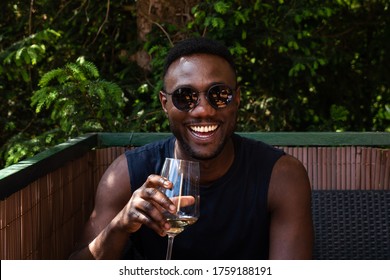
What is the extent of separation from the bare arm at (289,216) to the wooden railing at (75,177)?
2.88 feet

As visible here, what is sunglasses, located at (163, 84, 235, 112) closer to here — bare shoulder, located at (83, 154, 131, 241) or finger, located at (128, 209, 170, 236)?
bare shoulder, located at (83, 154, 131, 241)

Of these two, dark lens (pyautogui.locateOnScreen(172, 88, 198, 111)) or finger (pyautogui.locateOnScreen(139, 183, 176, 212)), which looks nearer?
finger (pyautogui.locateOnScreen(139, 183, 176, 212))

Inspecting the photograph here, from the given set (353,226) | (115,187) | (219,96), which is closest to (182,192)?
(219,96)

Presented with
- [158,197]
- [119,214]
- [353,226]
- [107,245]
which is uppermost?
[158,197]

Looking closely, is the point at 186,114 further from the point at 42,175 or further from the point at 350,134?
the point at 350,134

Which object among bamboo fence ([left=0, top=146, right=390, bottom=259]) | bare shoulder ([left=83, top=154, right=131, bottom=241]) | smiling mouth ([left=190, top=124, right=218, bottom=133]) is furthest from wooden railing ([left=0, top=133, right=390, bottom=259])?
smiling mouth ([left=190, top=124, right=218, bottom=133])

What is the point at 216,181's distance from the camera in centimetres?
264

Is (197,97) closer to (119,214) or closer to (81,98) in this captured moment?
(119,214)

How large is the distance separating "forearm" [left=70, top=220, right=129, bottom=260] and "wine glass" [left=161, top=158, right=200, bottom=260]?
0.32m

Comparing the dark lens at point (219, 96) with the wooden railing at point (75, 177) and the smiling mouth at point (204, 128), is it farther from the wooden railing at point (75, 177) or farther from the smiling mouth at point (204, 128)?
the wooden railing at point (75, 177)

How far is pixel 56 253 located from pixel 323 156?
5.58 feet

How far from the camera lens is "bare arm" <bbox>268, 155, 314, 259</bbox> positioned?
102 inches

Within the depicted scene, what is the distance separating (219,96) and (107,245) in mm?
638

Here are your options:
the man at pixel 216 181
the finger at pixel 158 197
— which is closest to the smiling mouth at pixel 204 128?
the man at pixel 216 181
